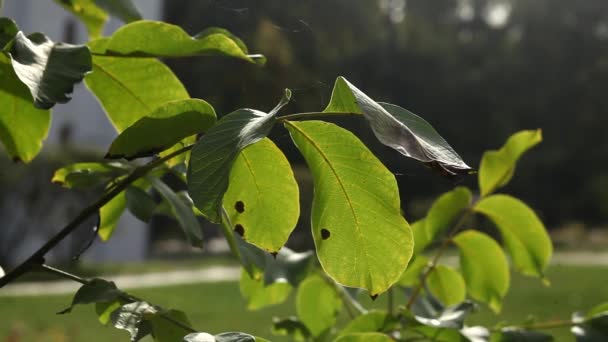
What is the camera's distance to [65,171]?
Answer: 871 mm

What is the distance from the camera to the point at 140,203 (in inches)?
30.9

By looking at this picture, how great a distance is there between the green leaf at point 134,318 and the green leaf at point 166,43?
0.66ft

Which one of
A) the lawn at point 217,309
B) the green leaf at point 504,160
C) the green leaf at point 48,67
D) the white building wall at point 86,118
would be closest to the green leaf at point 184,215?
the green leaf at point 48,67

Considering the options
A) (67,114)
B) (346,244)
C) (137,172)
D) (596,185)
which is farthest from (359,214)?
(596,185)

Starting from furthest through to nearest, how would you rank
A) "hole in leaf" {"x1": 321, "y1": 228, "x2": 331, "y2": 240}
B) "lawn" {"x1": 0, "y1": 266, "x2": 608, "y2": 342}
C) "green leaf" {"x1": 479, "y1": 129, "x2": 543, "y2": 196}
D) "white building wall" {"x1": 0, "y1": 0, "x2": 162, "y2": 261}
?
1. "white building wall" {"x1": 0, "y1": 0, "x2": 162, "y2": 261}
2. "lawn" {"x1": 0, "y1": 266, "x2": 608, "y2": 342}
3. "green leaf" {"x1": 479, "y1": 129, "x2": 543, "y2": 196}
4. "hole in leaf" {"x1": 321, "y1": 228, "x2": 331, "y2": 240}

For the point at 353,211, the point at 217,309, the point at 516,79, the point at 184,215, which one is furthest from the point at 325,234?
the point at 516,79

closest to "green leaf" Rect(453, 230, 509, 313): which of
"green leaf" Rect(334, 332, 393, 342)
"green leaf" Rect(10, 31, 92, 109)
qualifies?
"green leaf" Rect(334, 332, 393, 342)

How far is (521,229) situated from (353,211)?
41 centimetres

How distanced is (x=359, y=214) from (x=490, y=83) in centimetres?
2054

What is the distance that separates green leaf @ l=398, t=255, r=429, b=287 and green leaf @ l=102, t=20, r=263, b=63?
0.40 meters

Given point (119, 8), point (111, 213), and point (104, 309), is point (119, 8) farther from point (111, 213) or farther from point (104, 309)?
point (104, 309)

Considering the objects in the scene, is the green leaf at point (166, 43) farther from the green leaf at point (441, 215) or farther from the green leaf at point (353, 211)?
the green leaf at point (441, 215)

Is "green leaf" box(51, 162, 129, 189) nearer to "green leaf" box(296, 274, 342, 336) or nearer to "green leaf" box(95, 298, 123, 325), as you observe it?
"green leaf" box(95, 298, 123, 325)

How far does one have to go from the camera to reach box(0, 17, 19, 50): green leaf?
0.60 meters
